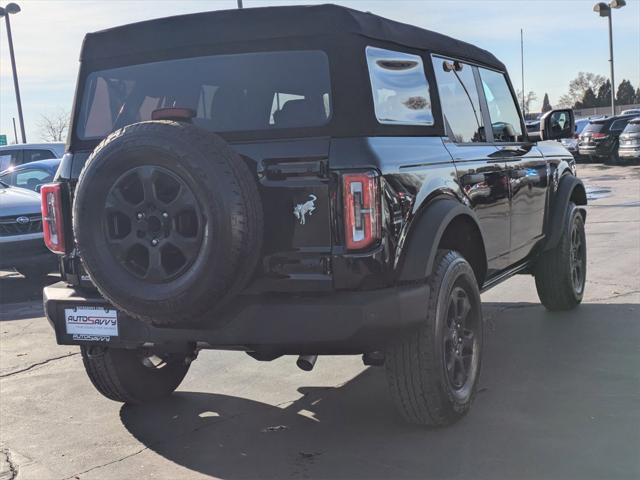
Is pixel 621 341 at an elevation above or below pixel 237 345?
below

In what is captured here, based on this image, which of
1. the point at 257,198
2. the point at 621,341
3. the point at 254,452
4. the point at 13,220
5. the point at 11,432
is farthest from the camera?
the point at 13,220

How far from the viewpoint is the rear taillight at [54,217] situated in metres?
3.74

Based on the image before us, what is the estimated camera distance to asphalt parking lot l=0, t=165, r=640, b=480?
10.9 ft

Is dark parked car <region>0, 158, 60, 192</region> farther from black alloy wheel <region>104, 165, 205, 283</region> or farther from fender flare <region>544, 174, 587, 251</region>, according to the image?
black alloy wheel <region>104, 165, 205, 283</region>

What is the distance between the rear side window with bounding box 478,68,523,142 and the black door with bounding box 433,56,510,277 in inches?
8.3

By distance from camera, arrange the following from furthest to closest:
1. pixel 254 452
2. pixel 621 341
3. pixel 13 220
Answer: pixel 13 220 → pixel 621 341 → pixel 254 452

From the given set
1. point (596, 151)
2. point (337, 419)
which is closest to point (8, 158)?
point (337, 419)

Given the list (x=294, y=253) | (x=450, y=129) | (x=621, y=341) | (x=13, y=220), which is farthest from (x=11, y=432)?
(x=13, y=220)

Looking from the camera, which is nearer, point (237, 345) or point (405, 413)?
point (237, 345)

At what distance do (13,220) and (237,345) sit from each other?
20.1ft

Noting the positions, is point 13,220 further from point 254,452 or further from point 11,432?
point 254,452

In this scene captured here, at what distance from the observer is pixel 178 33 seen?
11.8 ft

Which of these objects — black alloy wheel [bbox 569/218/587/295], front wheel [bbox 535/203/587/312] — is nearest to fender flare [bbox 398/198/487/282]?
front wheel [bbox 535/203/587/312]

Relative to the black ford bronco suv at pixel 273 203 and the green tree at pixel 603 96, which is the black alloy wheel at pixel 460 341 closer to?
the black ford bronco suv at pixel 273 203
